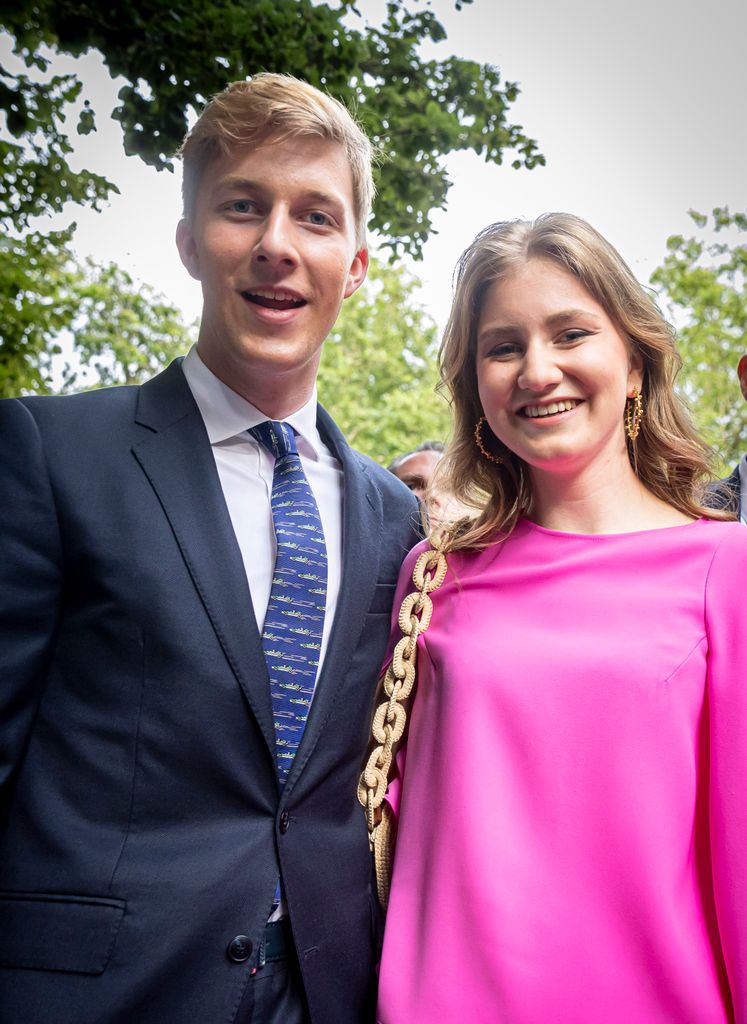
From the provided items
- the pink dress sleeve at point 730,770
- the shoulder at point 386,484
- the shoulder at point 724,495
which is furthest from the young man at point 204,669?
the shoulder at point 724,495

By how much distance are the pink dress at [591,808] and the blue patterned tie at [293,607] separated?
34 cm

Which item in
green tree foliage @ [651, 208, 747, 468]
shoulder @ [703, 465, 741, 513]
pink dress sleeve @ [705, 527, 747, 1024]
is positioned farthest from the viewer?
green tree foliage @ [651, 208, 747, 468]

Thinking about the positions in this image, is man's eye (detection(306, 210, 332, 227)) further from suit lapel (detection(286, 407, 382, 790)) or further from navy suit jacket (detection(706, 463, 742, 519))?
navy suit jacket (detection(706, 463, 742, 519))

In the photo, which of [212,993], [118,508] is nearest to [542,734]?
[212,993]

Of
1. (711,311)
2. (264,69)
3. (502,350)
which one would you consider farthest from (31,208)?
(711,311)

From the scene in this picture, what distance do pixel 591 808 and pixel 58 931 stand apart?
103 cm

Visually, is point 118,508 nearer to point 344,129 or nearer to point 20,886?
point 20,886

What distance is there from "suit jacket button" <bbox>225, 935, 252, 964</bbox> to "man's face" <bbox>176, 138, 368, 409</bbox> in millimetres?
1162

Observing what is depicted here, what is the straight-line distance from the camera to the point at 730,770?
170 cm

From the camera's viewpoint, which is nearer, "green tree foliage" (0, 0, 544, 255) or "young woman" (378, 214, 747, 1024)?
"young woman" (378, 214, 747, 1024)

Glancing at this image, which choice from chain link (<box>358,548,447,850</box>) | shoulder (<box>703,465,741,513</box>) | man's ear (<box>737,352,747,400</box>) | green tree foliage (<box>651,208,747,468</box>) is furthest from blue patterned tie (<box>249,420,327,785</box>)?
green tree foliage (<box>651,208,747,468</box>)

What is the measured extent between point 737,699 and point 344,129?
5.20 feet

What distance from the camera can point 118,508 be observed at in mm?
1769

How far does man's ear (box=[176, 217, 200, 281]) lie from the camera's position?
222 centimetres
